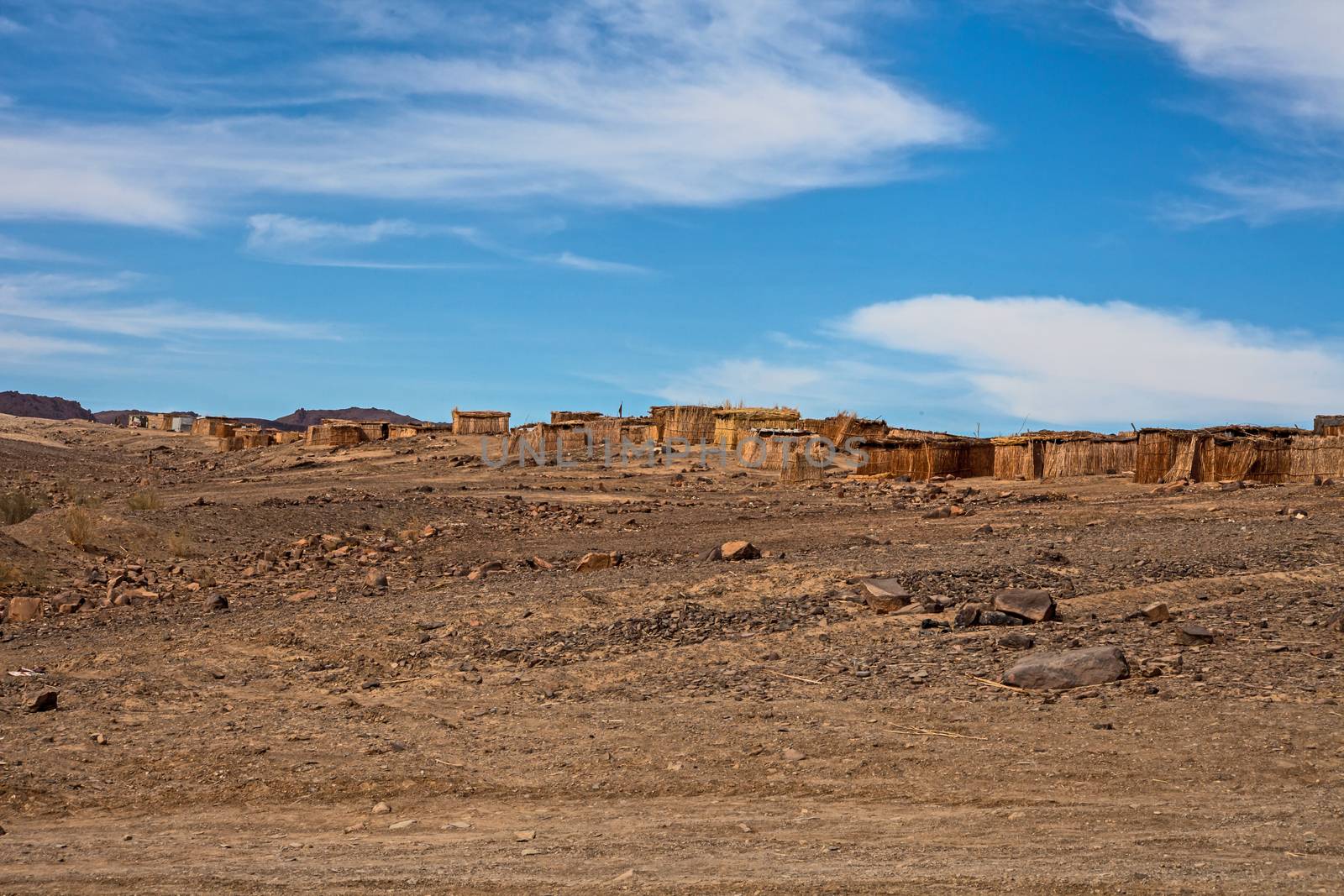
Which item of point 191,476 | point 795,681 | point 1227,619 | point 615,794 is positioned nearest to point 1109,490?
point 1227,619

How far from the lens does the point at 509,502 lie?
903 inches

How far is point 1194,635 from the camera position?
8.78m

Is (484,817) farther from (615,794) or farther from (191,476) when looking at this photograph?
(191,476)

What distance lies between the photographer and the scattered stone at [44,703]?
351 inches

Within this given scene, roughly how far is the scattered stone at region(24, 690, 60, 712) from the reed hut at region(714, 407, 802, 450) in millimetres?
23660

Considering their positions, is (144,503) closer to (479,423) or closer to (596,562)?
(596,562)

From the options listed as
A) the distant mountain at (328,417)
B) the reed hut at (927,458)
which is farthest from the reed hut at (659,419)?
the distant mountain at (328,417)

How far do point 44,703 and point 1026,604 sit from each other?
7377 millimetres

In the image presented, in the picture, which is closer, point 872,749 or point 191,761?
point 872,749

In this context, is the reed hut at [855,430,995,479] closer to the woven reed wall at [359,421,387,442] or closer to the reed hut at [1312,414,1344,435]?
the reed hut at [1312,414,1344,435]

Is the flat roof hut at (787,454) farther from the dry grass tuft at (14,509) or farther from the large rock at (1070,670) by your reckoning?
the large rock at (1070,670)

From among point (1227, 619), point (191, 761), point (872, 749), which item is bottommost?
point (191, 761)

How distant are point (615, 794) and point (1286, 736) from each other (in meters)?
3.70

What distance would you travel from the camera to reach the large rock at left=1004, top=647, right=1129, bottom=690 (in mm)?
8055
